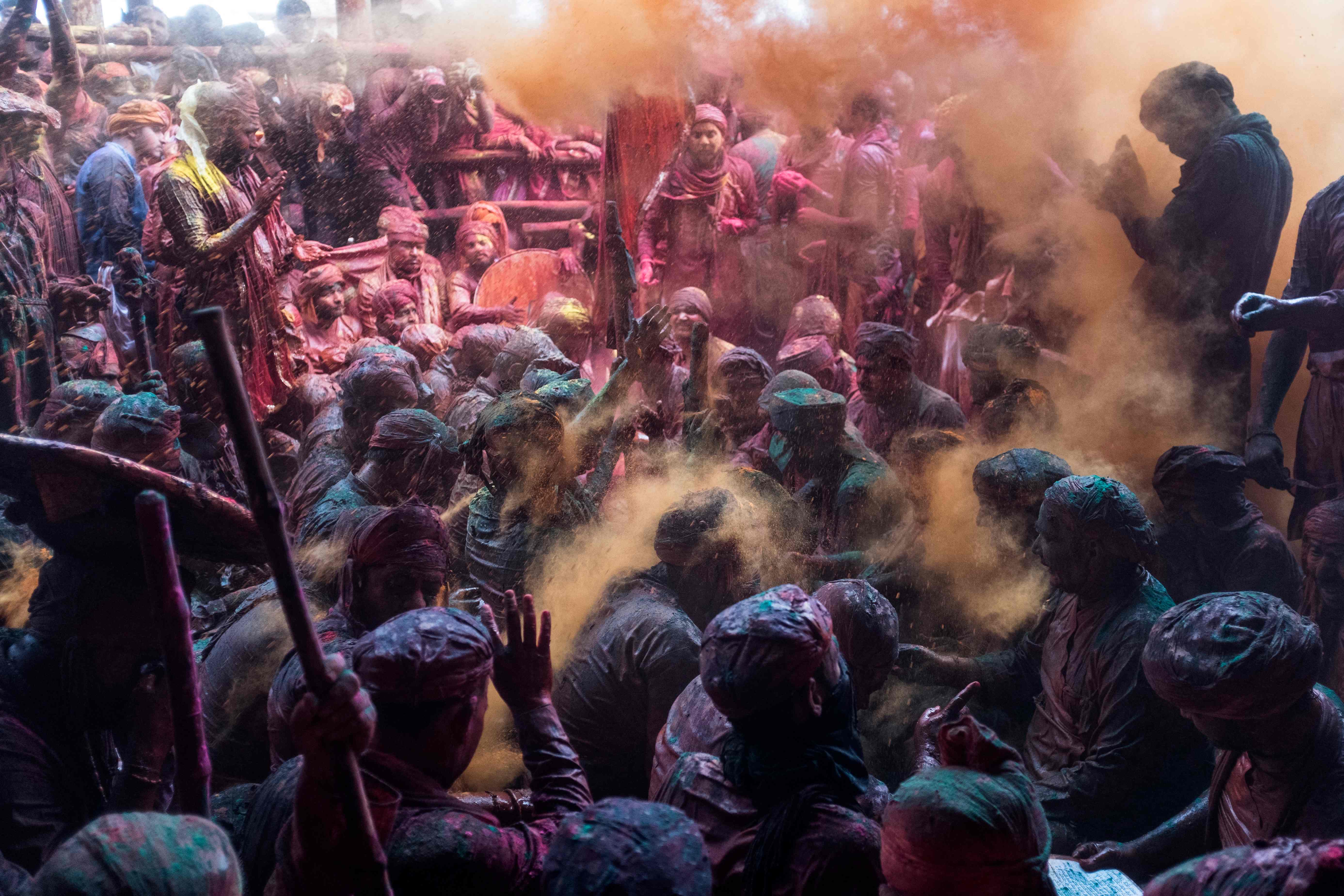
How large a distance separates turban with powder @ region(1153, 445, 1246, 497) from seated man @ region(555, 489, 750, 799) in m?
2.30

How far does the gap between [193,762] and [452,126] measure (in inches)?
454

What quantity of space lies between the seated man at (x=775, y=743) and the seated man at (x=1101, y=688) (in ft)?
4.78

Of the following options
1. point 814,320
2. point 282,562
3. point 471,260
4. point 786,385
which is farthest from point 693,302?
point 282,562

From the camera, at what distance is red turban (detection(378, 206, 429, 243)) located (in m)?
10.9

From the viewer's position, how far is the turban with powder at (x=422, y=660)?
2.19 meters

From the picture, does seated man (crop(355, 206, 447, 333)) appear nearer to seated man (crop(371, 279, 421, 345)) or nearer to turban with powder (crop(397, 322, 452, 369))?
seated man (crop(371, 279, 421, 345))

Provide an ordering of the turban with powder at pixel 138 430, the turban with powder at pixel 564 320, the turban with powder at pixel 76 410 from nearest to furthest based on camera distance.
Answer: the turban with powder at pixel 138 430
the turban with powder at pixel 76 410
the turban with powder at pixel 564 320

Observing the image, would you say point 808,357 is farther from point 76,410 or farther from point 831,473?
point 76,410

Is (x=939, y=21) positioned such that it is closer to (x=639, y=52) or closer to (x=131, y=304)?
(x=639, y=52)

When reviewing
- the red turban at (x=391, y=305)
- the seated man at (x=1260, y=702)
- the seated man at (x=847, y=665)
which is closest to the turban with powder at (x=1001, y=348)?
the seated man at (x=847, y=665)

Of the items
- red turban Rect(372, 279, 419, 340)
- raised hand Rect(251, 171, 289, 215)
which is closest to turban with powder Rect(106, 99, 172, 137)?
red turban Rect(372, 279, 419, 340)

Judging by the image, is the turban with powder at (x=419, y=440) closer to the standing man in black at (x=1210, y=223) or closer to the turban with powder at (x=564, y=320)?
the turban with powder at (x=564, y=320)

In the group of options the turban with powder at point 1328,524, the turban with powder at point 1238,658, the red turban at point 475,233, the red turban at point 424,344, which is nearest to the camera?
the turban with powder at point 1238,658

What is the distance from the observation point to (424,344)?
342 inches
